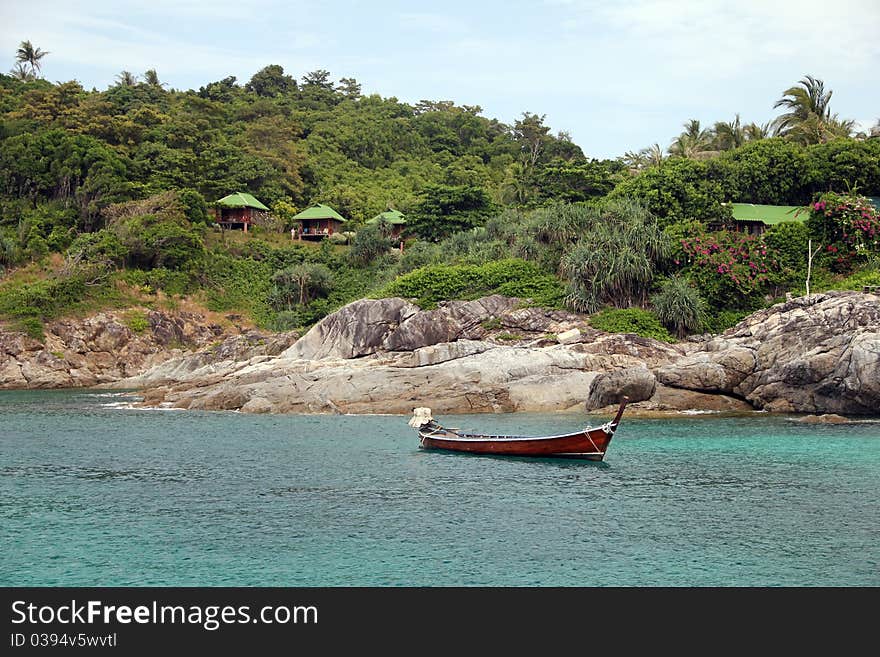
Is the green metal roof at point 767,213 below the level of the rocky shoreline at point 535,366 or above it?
above

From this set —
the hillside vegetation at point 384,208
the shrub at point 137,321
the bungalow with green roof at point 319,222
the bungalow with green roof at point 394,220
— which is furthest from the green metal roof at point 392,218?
the shrub at point 137,321

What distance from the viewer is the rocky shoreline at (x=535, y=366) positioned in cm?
3488

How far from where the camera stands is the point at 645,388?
118 feet

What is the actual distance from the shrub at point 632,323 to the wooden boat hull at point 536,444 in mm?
16311

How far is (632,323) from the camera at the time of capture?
42594mm

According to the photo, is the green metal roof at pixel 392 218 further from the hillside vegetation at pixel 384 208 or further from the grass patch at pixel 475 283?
the grass patch at pixel 475 283

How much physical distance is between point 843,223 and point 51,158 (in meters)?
53.1

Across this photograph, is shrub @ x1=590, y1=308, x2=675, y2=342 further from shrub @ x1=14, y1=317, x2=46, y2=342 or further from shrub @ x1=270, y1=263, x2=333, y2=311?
shrub @ x1=14, y1=317, x2=46, y2=342

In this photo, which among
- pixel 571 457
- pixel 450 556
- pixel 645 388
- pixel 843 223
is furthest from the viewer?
pixel 843 223

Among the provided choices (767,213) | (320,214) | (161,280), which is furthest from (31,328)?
(767,213)

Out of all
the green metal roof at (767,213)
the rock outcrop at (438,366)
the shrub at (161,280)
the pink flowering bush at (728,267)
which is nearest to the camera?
the rock outcrop at (438,366)
